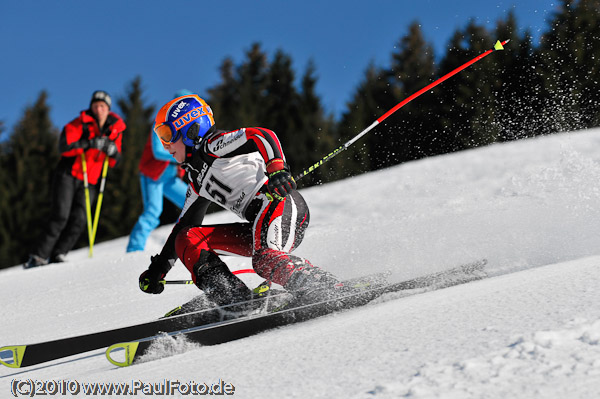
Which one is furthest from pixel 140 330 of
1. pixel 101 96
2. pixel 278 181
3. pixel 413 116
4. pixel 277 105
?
pixel 277 105

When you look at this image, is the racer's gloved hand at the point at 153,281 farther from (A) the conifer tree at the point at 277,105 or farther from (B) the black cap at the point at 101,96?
(A) the conifer tree at the point at 277,105

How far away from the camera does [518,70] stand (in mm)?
19391

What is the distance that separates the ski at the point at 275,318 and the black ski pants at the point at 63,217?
4697mm

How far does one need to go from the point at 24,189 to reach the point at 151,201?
14.6 meters

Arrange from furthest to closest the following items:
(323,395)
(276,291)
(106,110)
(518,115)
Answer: (518,115), (106,110), (276,291), (323,395)

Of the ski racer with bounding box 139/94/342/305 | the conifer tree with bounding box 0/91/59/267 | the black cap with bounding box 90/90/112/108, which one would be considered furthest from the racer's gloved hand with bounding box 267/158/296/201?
the conifer tree with bounding box 0/91/59/267

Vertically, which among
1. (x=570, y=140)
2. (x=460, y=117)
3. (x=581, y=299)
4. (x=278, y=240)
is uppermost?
(x=460, y=117)

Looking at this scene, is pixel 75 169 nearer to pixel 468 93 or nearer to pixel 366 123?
pixel 468 93

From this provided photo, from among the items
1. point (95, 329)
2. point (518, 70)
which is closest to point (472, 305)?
point (95, 329)

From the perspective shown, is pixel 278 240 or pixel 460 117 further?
pixel 460 117

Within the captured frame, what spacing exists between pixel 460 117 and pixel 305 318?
18.5m

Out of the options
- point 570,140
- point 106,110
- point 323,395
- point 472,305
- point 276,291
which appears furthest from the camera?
point 570,140

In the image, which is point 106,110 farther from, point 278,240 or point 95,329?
point 278,240

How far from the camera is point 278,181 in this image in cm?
292
